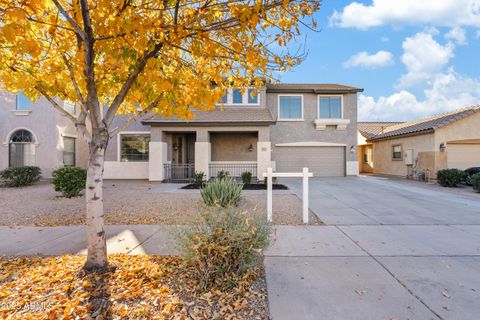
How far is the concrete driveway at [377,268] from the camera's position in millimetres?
2869

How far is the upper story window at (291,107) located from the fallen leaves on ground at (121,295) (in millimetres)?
16087

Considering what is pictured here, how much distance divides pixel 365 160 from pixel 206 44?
1052 inches

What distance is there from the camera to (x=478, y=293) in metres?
3.14

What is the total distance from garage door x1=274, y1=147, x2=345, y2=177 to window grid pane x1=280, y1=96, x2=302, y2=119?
245cm

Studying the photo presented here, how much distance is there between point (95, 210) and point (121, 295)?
1.21m

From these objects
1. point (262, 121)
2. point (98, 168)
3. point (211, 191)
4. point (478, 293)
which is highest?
point (262, 121)

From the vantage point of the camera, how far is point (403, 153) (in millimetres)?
19594

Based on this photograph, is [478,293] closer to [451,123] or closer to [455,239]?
[455,239]

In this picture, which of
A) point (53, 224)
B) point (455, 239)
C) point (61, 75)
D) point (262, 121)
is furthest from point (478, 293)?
point (262, 121)

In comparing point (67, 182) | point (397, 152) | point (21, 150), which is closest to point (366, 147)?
point (397, 152)

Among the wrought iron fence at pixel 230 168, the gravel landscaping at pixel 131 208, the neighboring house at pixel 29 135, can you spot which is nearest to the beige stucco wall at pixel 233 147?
the wrought iron fence at pixel 230 168

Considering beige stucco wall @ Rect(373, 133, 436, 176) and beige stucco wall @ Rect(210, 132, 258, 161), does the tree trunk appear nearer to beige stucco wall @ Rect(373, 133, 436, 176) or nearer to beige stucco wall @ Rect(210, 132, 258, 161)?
beige stucco wall @ Rect(210, 132, 258, 161)

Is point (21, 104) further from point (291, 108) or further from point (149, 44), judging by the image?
point (291, 108)

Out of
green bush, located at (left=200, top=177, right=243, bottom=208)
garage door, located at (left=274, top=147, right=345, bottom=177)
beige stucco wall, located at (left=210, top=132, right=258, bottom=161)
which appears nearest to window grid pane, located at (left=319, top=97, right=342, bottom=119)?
garage door, located at (left=274, top=147, right=345, bottom=177)
